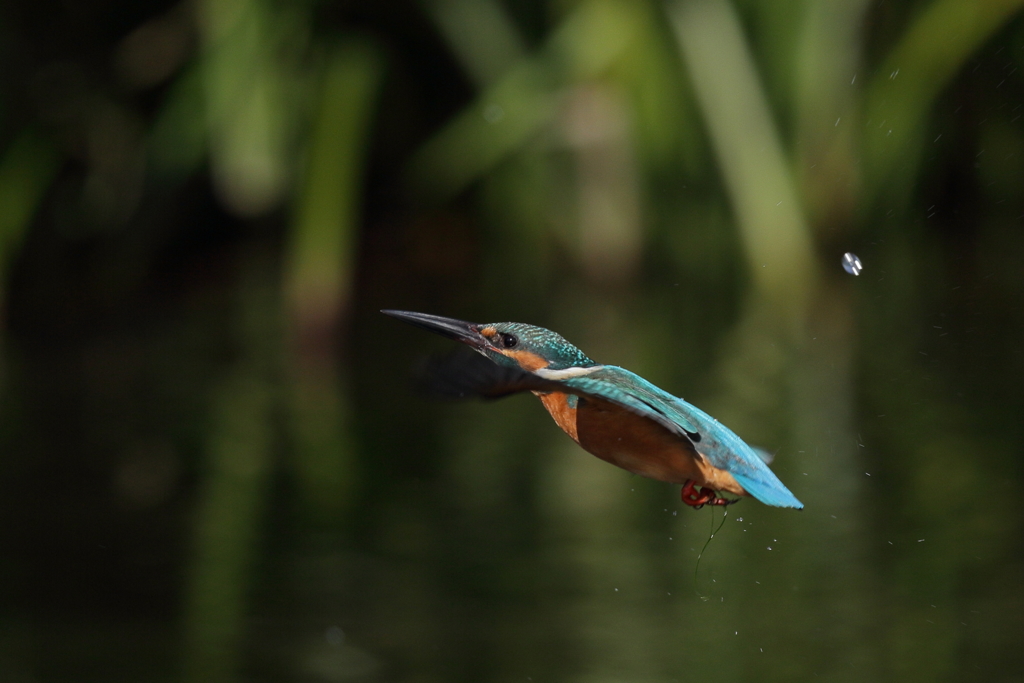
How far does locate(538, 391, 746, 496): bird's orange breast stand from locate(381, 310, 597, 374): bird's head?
75mm

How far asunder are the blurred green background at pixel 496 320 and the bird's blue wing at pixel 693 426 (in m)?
0.58

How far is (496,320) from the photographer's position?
3.84 meters

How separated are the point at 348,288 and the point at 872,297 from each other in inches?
85.9

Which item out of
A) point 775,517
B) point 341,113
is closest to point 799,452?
point 775,517

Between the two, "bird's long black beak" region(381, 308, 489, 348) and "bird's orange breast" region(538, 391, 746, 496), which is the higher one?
"bird's long black beak" region(381, 308, 489, 348)

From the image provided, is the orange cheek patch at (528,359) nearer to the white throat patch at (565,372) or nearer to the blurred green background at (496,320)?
the white throat patch at (565,372)

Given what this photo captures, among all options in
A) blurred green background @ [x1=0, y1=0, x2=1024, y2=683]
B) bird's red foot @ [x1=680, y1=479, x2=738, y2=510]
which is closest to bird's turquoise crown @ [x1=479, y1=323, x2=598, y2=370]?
bird's red foot @ [x1=680, y1=479, x2=738, y2=510]

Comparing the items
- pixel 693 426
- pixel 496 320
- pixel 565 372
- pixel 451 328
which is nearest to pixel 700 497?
pixel 693 426

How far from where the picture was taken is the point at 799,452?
264cm

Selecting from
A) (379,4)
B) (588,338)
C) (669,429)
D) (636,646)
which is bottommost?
(636,646)

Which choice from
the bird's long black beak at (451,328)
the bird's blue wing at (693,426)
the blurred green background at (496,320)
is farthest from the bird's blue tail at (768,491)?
the blurred green background at (496,320)

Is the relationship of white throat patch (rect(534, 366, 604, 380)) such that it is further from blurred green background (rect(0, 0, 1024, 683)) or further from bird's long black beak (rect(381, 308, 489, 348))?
blurred green background (rect(0, 0, 1024, 683))

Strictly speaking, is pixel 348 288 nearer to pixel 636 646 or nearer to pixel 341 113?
pixel 341 113

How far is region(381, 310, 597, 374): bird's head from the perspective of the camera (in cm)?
128
